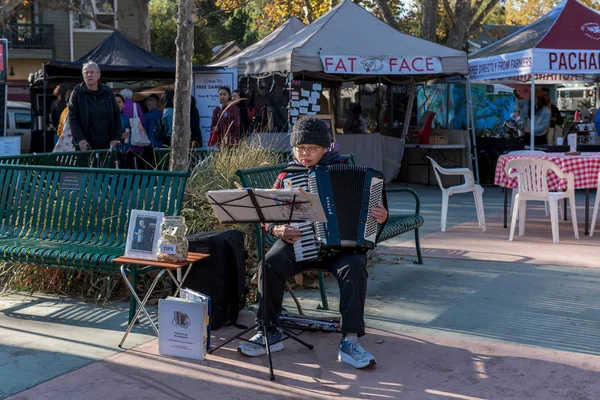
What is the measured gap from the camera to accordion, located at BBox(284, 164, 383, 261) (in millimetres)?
5141

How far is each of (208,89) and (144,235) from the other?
11.0 meters

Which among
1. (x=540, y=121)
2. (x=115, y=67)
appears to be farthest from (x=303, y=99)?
(x=540, y=121)

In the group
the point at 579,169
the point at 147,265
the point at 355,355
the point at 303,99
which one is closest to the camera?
the point at 355,355

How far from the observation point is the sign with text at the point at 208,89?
619 inches

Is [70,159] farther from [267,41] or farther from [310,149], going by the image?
[267,41]

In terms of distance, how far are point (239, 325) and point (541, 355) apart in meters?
2.03

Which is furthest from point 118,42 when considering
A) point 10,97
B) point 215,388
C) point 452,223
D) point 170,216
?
point 10,97

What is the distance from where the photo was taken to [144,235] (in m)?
5.41

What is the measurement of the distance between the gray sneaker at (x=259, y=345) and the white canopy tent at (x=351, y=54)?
29.5ft

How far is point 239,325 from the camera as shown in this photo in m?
5.74

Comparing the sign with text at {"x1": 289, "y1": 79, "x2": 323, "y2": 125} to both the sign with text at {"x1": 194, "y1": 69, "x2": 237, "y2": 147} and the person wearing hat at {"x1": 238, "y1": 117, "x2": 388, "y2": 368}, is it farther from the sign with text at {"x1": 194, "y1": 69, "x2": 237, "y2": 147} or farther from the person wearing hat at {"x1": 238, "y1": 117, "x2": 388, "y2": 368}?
the person wearing hat at {"x1": 238, "y1": 117, "x2": 388, "y2": 368}

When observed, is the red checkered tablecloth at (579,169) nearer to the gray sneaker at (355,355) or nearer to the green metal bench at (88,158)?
the green metal bench at (88,158)

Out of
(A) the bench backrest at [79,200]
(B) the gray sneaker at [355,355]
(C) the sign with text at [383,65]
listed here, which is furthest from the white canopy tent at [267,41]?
(B) the gray sneaker at [355,355]

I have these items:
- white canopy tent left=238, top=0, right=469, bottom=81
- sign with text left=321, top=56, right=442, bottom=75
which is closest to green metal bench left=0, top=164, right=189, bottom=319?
white canopy tent left=238, top=0, right=469, bottom=81
